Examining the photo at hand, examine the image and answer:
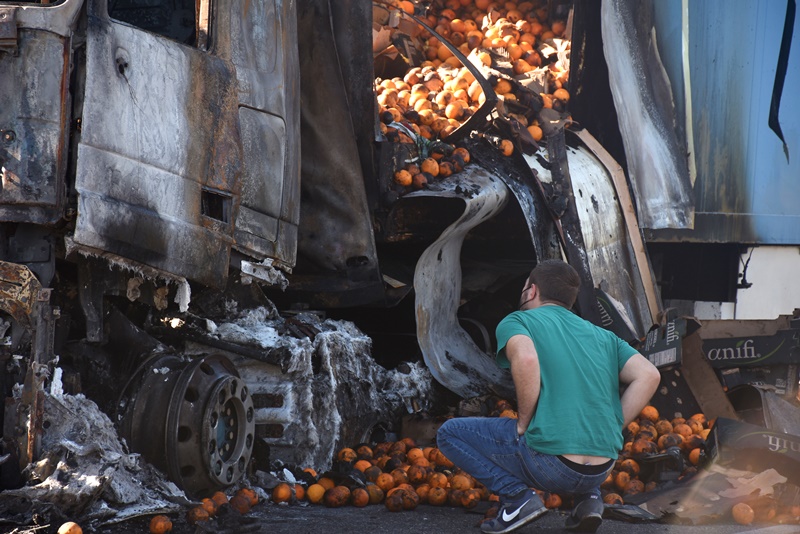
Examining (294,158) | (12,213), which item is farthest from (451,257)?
(12,213)

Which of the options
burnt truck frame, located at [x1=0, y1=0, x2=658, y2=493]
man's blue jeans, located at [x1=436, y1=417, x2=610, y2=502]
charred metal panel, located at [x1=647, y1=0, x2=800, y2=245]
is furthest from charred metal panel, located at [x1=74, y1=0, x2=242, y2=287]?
charred metal panel, located at [x1=647, y1=0, x2=800, y2=245]

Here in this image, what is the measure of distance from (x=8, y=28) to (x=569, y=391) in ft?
8.57

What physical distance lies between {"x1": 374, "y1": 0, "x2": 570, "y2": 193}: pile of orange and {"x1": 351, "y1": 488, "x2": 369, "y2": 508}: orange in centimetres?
237

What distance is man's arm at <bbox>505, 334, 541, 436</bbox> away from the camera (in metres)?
4.17

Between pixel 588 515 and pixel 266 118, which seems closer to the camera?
pixel 588 515

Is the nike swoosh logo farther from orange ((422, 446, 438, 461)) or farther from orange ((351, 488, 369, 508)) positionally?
orange ((422, 446, 438, 461))

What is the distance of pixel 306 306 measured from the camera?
251 inches

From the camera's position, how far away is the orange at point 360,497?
5051 mm

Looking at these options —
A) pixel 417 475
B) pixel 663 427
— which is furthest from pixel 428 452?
pixel 663 427

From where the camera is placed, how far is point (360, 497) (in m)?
5.05

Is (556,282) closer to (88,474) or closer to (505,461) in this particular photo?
(505,461)

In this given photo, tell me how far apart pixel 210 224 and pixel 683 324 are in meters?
3.24

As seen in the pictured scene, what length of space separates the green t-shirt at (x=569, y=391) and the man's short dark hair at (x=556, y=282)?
170 millimetres

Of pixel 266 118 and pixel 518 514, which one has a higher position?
pixel 266 118
